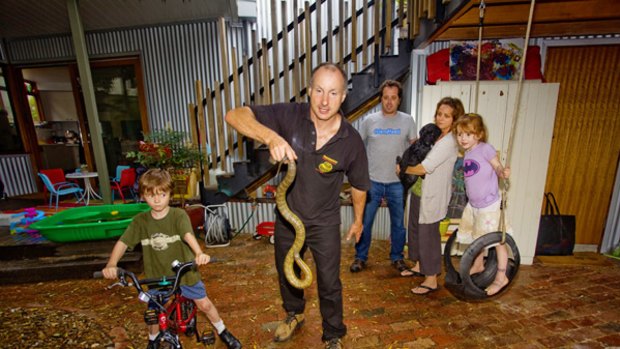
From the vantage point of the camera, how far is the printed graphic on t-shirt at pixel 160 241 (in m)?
2.22

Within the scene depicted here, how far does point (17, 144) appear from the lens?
7781mm

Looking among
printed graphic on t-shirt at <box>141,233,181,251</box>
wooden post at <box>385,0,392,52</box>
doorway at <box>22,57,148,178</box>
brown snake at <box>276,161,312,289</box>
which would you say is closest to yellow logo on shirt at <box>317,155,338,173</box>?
brown snake at <box>276,161,312,289</box>

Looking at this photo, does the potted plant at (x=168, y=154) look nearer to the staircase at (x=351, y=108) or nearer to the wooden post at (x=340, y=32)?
the staircase at (x=351, y=108)

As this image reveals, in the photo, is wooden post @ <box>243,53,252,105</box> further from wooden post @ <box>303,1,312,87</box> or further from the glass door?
the glass door

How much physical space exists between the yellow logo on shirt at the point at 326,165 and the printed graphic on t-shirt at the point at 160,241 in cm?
129

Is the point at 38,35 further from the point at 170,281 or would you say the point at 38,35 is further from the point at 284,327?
the point at 284,327

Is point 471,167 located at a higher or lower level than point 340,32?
lower

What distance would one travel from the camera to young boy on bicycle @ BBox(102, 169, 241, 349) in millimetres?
2154

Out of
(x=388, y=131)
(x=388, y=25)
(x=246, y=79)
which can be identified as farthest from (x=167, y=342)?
(x=388, y=25)

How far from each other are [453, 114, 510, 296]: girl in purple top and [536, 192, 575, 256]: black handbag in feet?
8.71

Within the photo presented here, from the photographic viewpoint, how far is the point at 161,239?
223 centimetres

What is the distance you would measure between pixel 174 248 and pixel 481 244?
2383 millimetres

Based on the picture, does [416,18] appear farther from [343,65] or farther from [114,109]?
[114,109]

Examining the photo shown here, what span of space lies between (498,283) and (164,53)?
8.31 meters
